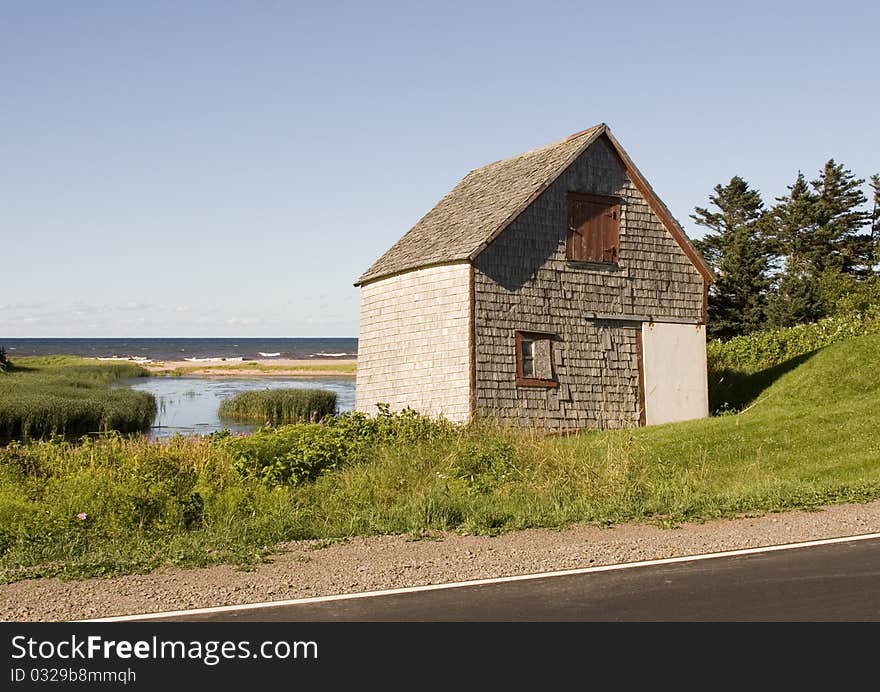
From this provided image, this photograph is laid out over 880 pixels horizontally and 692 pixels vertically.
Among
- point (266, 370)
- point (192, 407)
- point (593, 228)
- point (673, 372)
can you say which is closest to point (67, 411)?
point (192, 407)

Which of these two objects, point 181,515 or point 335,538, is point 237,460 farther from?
point 335,538

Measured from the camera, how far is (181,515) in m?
13.5

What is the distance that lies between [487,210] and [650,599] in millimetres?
19484

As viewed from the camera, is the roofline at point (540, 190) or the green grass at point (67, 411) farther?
the green grass at point (67, 411)

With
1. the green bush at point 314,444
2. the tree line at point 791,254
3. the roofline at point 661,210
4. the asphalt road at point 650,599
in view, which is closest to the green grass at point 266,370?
the tree line at point 791,254

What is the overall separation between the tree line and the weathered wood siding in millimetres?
22241

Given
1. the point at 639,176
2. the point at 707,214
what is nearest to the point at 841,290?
the point at 707,214

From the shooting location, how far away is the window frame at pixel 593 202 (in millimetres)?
26797

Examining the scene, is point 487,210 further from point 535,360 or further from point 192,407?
point 192,407

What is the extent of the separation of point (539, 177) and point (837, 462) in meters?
11.5

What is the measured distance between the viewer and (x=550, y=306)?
26.2 m

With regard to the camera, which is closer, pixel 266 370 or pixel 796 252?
pixel 796 252

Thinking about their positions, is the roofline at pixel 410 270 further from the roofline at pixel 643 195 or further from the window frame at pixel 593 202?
the window frame at pixel 593 202

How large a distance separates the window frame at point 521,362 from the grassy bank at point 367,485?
304cm
